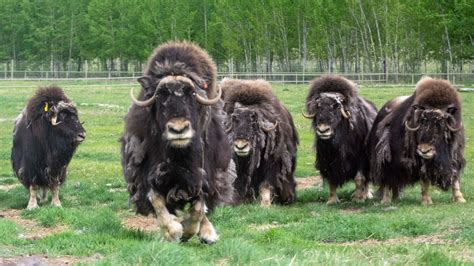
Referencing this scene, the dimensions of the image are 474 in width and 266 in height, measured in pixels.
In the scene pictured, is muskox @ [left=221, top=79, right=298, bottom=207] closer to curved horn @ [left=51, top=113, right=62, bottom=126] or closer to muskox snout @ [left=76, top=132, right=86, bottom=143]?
muskox snout @ [left=76, top=132, right=86, bottom=143]

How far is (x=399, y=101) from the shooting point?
9555 millimetres

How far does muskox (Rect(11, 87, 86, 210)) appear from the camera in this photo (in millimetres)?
9227

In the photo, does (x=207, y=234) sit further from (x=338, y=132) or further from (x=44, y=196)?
(x=44, y=196)

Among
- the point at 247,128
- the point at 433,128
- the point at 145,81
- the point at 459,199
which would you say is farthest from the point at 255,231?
the point at 459,199

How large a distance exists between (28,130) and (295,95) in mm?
20362

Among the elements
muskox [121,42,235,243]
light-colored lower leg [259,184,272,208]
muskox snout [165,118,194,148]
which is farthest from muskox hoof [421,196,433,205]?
muskox snout [165,118,194,148]

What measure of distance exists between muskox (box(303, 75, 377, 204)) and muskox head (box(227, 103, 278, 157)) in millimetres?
548

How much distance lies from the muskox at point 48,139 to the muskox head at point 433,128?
13.2 feet

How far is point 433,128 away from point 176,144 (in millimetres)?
3942

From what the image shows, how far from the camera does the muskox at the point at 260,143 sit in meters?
8.95

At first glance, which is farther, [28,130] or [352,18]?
[352,18]

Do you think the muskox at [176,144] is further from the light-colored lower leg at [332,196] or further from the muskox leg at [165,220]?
the light-colored lower leg at [332,196]

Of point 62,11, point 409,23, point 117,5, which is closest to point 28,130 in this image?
point 409,23

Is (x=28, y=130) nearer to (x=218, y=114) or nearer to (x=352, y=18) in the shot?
(x=218, y=114)
